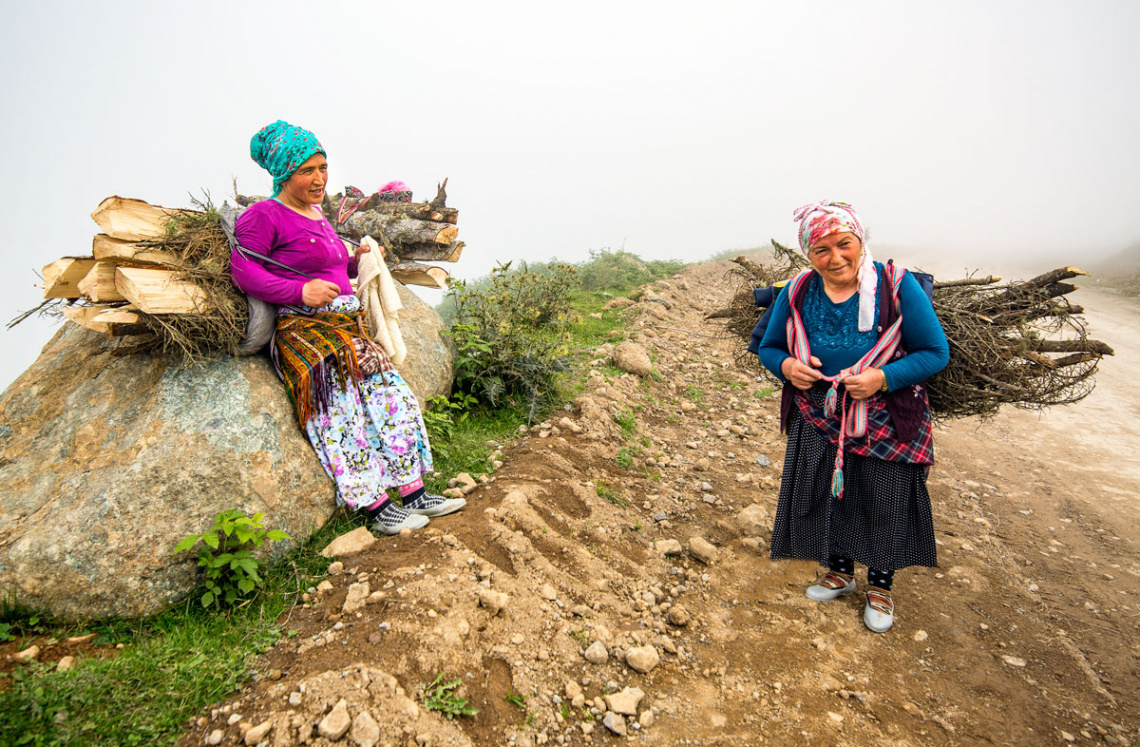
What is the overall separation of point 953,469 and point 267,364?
508 centimetres

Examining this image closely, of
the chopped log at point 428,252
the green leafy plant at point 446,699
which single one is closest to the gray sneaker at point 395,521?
the green leafy plant at point 446,699

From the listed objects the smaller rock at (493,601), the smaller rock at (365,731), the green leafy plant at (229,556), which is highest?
the green leafy plant at (229,556)

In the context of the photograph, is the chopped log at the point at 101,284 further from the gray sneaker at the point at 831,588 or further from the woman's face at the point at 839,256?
the gray sneaker at the point at 831,588

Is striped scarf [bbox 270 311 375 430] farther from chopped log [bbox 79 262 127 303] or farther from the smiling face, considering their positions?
chopped log [bbox 79 262 127 303]

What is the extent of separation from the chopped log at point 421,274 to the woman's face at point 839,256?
9.23ft

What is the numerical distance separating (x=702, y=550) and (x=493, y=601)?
4.39 feet

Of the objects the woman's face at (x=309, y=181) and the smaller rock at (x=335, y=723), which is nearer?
the smaller rock at (x=335, y=723)

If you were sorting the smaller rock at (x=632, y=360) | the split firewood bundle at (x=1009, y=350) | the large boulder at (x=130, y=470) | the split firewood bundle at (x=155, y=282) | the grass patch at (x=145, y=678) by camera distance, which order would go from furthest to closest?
the smaller rock at (x=632, y=360), the split firewood bundle at (x=1009, y=350), the split firewood bundle at (x=155, y=282), the large boulder at (x=130, y=470), the grass patch at (x=145, y=678)

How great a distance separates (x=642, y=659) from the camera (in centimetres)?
237

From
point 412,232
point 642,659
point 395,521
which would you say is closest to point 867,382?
point 642,659

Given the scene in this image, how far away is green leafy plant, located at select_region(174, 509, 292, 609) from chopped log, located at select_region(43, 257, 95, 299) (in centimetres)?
126

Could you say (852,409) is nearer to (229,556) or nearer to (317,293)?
(317,293)

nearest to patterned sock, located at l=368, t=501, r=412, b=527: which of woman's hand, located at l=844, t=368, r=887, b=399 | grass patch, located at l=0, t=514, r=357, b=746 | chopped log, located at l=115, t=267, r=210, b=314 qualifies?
grass patch, located at l=0, t=514, r=357, b=746

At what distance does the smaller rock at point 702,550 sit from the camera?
10.5ft
